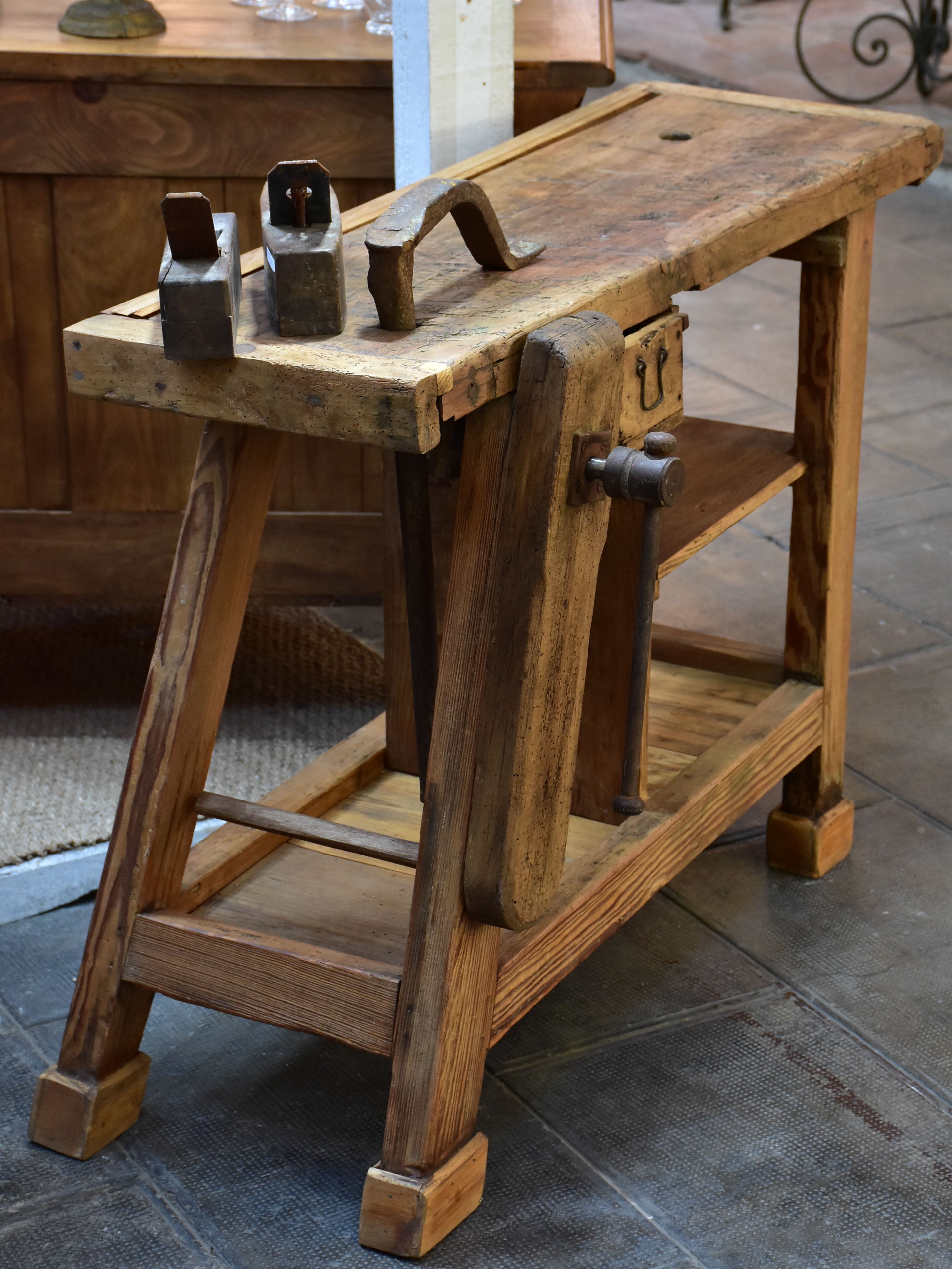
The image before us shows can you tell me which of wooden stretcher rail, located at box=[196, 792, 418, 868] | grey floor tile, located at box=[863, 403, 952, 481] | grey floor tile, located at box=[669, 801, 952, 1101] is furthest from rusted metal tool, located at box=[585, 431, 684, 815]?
grey floor tile, located at box=[863, 403, 952, 481]

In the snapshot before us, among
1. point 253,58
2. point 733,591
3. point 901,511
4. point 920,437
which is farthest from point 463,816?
point 920,437

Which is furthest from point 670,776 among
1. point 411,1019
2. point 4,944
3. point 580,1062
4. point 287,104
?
point 287,104

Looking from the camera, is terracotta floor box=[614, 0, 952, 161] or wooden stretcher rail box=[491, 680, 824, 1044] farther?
terracotta floor box=[614, 0, 952, 161]

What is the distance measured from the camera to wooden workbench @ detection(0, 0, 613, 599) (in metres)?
2.29

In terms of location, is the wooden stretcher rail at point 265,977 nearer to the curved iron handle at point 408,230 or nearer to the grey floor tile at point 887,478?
the curved iron handle at point 408,230

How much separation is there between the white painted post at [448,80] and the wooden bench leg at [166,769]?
66cm

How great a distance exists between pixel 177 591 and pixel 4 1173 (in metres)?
0.67

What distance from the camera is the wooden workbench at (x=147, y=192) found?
229 cm

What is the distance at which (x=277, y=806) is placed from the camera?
1.95 metres

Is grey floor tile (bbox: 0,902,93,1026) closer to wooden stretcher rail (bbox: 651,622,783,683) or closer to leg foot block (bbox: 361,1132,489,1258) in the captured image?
leg foot block (bbox: 361,1132,489,1258)

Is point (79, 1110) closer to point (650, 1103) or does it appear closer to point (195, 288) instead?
point (650, 1103)

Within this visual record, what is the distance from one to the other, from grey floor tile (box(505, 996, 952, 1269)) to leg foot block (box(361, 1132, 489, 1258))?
0.20 meters

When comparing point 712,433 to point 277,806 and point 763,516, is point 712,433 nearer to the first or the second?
point 277,806

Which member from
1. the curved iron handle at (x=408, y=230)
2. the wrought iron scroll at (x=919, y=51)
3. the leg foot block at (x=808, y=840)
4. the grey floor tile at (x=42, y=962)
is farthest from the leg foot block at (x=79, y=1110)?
the wrought iron scroll at (x=919, y=51)
